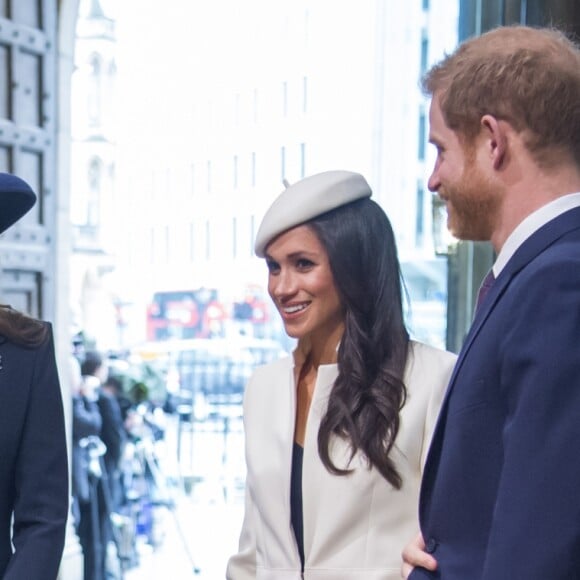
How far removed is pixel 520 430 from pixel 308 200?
2.97ft

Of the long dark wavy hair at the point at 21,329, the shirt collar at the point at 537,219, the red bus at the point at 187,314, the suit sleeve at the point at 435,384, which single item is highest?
the shirt collar at the point at 537,219

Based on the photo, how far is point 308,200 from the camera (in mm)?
1949

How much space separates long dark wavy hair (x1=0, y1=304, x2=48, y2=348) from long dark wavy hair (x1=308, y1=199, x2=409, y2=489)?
530 mm

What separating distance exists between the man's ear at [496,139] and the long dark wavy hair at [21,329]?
2.87 feet

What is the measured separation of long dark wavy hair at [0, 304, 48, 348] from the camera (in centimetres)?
175

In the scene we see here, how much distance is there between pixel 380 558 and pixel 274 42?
13.8 feet

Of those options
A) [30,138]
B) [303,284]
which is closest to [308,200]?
[303,284]

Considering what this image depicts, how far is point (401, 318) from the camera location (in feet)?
6.55

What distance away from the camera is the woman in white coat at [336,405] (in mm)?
1848

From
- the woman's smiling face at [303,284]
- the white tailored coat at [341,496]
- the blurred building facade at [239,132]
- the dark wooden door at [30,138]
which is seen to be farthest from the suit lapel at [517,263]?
the blurred building facade at [239,132]

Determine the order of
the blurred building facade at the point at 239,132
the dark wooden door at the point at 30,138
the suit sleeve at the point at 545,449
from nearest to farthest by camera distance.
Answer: the suit sleeve at the point at 545,449 → the dark wooden door at the point at 30,138 → the blurred building facade at the point at 239,132

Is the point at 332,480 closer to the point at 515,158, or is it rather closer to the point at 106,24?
the point at 515,158

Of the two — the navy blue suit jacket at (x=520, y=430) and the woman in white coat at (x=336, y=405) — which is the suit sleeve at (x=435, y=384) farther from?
the navy blue suit jacket at (x=520, y=430)

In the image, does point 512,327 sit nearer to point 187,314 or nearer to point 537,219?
point 537,219
